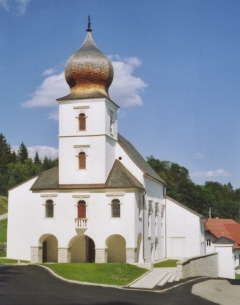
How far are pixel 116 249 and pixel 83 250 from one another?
2953 mm

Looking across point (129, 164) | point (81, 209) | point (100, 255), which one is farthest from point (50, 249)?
point (129, 164)

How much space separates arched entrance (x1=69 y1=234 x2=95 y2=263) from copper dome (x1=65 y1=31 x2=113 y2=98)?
1279 centimetres

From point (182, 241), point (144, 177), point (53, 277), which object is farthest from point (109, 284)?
point (182, 241)

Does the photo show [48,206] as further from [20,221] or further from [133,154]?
[133,154]

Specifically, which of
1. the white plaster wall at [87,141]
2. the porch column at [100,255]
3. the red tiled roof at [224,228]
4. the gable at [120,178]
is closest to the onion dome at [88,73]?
the white plaster wall at [87,141]

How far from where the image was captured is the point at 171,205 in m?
50.2

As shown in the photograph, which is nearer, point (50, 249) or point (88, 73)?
point (88, 73)

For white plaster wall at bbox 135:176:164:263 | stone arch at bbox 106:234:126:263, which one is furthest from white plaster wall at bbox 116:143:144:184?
stone arch at bbox 106:234:126:263

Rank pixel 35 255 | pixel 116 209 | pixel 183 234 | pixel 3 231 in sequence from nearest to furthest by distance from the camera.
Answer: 1. pixel 116 209
2. pixel 35 255
3. pixel 183 234
4. pixel 3 231

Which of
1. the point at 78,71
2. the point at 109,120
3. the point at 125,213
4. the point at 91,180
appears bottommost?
the point at 125,213

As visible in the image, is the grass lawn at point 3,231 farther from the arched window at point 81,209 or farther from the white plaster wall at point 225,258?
the white plaster wall at point 225,258

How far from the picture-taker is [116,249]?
4059cm

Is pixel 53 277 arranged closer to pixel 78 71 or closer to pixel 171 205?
pixel 78 71

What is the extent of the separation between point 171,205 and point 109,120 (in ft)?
47.4
